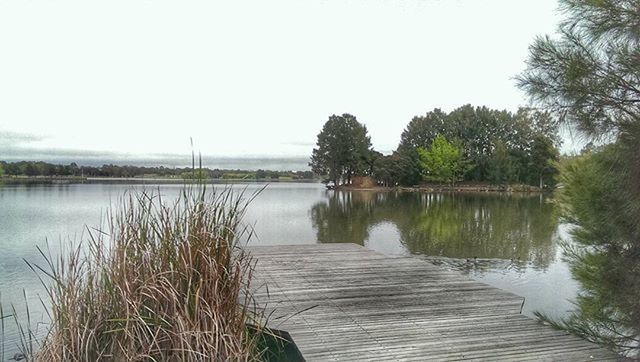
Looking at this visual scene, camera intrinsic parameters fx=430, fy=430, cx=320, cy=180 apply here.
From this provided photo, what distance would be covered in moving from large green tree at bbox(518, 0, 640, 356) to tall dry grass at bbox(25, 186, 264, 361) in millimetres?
2277

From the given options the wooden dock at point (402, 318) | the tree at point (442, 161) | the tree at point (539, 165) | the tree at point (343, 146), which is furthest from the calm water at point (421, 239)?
the tree at point (343, 146)

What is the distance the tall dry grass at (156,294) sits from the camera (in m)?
2.01

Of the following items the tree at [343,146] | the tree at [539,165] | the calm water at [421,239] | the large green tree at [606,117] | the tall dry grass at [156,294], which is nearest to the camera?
the tall dry grass at [156,294]

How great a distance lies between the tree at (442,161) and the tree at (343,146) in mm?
6028

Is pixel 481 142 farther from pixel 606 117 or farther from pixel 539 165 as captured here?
pixel 606 117

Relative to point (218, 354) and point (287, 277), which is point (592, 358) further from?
point (287, 277)

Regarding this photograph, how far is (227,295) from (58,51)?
30.9 feet

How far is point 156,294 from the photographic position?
2.05 m

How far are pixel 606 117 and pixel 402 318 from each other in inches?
81.2

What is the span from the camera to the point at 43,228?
10758 millimetres

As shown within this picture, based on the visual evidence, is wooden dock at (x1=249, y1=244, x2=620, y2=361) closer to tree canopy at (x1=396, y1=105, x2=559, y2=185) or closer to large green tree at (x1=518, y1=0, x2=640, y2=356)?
large green tree at (x1=518, y1=0, x2=640, y2=356)

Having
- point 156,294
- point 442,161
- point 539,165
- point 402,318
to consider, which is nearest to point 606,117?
point 402,318

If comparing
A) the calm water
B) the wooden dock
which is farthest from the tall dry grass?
the wooden dock

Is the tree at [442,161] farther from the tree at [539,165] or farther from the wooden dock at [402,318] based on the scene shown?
the wooden dock at [402,318]
